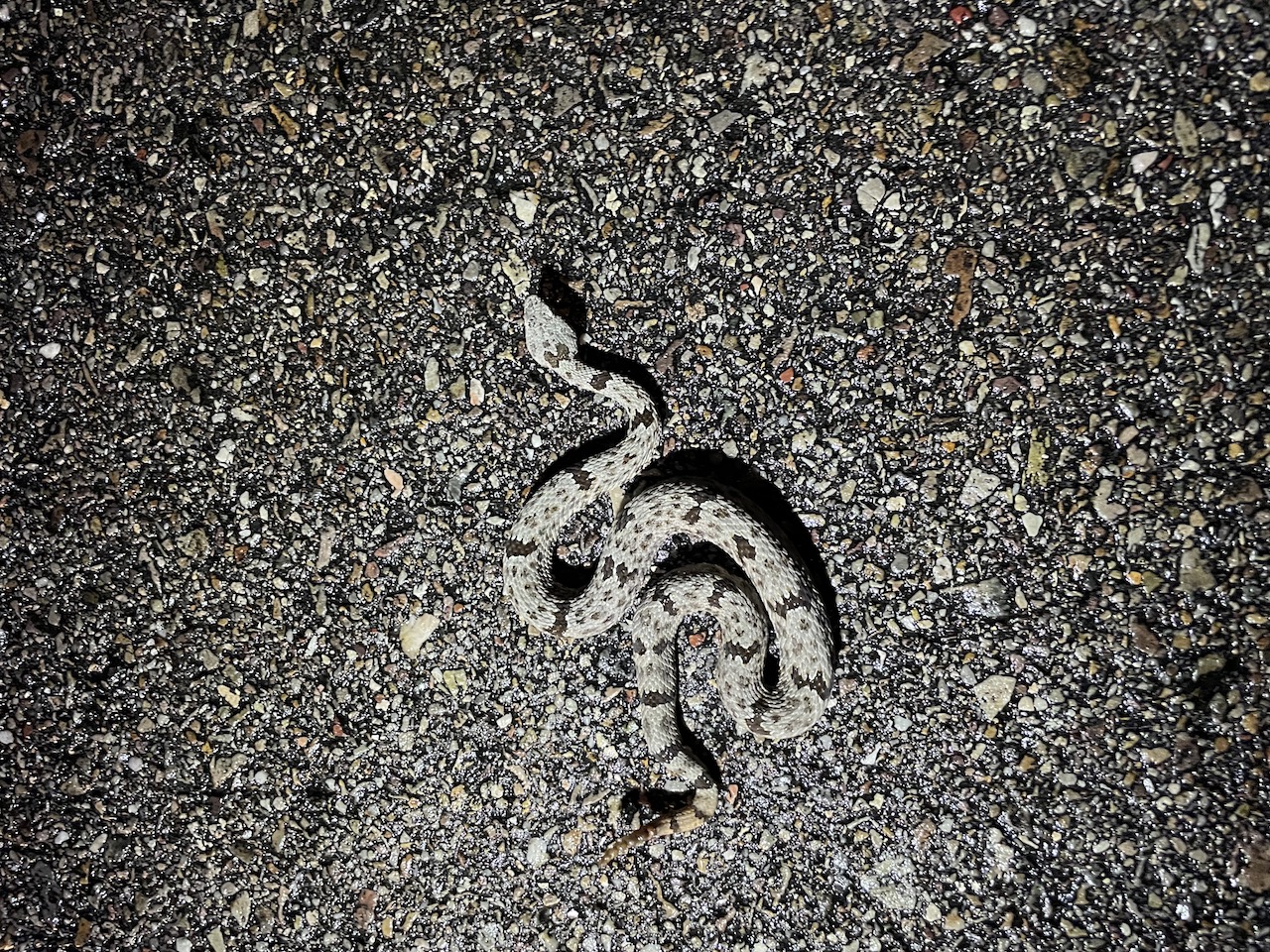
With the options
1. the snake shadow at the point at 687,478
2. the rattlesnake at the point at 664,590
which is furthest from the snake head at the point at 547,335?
the snake shadow at the point at 687,478

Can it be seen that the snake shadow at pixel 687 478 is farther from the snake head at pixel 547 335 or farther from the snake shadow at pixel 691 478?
the snake head at pixel 547 335

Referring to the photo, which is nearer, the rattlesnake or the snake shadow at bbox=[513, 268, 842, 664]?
the rattlesnake

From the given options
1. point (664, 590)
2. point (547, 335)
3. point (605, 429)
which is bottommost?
point (664, 590)

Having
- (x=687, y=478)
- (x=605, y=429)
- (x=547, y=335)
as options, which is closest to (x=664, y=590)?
(x=687, y=478)

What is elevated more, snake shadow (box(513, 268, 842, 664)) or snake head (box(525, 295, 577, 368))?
snake head (box(525, 295, 577, 368))

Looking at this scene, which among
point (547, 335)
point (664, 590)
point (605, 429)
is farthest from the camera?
point (605, 429)

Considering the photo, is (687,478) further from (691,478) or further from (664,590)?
(664,590)

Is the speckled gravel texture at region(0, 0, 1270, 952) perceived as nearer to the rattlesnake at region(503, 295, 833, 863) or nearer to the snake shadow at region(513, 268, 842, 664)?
the snake shadow at region(513, 268, 842, 664)

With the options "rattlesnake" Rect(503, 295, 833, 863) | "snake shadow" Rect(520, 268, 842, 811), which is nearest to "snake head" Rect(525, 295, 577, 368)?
"rattlesnake" Rect(503, 295, 833, 863)
